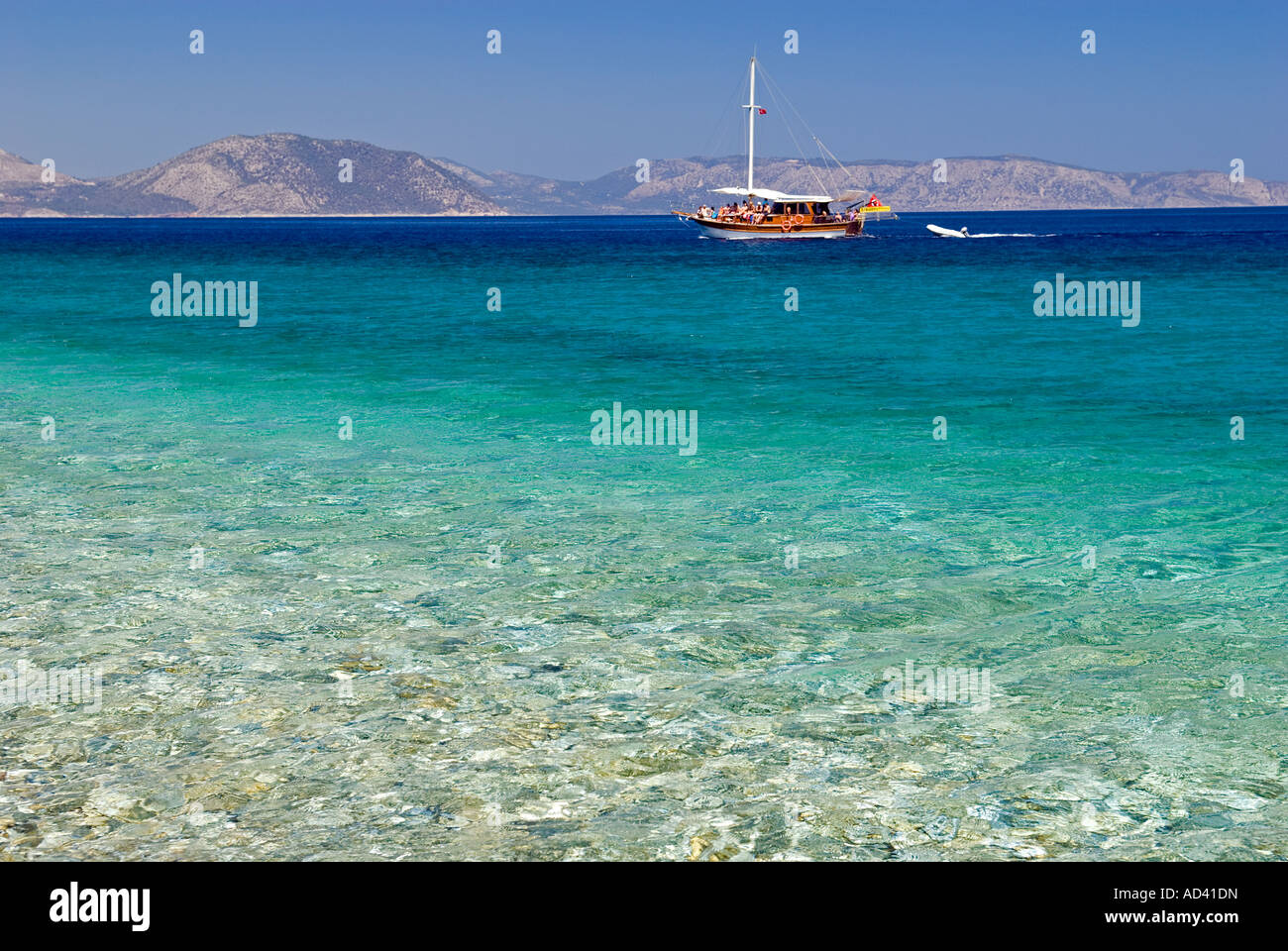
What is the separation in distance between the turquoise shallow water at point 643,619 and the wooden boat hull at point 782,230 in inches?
4121

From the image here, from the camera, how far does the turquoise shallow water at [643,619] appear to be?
251 inches

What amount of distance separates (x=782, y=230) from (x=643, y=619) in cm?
12172

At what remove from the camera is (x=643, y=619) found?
9789 mm

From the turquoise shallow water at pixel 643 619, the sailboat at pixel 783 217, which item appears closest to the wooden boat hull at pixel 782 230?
the sailboat at pixel 783 217

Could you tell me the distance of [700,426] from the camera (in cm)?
2022

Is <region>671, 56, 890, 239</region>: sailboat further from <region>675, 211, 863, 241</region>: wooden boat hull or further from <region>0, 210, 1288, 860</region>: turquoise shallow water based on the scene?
<region>0, 210, 1288, 860</region>: turquoise shallow water

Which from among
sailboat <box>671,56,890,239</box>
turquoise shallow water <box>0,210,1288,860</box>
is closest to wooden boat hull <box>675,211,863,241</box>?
sailboat <box>671,56,890,239</box>

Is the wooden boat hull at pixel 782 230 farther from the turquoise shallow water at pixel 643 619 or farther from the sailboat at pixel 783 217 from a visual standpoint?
the turquoise shallow water at pixel 643 619

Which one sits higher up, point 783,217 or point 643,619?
point 783,217

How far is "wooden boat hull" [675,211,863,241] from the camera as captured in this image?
12775cm

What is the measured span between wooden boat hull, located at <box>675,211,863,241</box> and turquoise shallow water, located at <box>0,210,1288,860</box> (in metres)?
105

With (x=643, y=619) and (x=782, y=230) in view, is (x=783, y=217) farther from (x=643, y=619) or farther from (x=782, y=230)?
(x=643, y=619)

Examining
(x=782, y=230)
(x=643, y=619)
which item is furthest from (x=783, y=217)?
(x=643, y=619)
